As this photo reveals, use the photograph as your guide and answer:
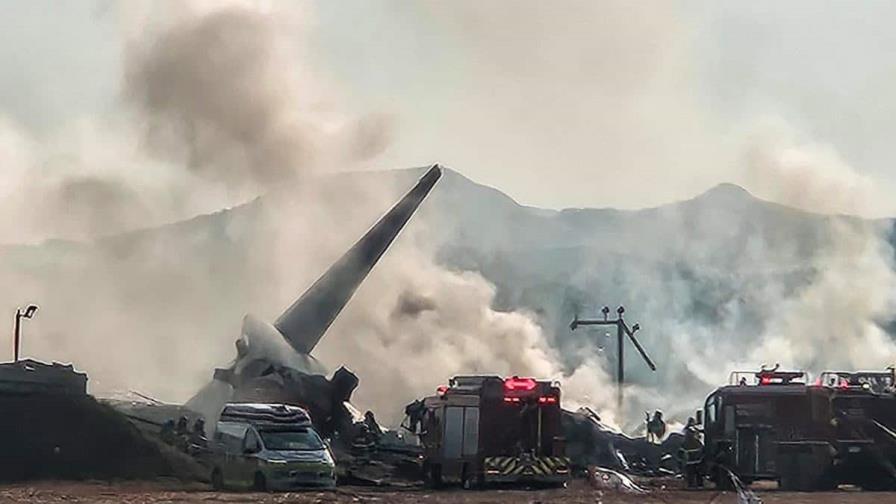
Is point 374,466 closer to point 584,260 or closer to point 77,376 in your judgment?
point 77,376

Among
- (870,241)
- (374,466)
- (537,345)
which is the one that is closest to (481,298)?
(537,345)

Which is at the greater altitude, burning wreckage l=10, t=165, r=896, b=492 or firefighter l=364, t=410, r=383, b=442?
firefighter l=364, t=410, r=383, b=442

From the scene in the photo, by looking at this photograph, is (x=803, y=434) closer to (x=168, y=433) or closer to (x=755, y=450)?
(x=755, y=450)

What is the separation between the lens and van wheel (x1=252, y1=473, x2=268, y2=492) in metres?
32.9

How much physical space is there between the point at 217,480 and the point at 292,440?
122 inches

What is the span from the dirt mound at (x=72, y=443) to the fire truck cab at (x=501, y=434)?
29.3ft

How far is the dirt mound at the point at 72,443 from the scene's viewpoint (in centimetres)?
4122

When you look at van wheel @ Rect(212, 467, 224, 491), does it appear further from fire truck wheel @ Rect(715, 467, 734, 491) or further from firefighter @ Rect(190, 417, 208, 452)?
fire truck wheel @ Rect(715, 467, 734, 491)

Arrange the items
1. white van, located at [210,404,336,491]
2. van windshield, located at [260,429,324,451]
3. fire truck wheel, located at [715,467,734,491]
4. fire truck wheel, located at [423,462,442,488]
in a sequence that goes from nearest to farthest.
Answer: white van, located at [210,404,336,491] → van windshield, located at [260,429,324,451] → fire truck wheel, located at [715,467,734,491] → fire truck wheel, located at [423,462,442,488]

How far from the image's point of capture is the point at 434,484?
38344mm

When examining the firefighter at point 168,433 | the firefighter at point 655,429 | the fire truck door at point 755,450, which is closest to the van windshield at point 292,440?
the fire truck door at point 755,450

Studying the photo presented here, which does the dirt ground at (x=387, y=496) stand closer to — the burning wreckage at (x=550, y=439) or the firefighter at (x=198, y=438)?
the burning wreckage at (x=550, y=439)

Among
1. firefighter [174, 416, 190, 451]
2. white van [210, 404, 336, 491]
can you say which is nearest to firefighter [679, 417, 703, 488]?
white van [210, 404, 336, 491]

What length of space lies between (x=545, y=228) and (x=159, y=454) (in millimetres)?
154023
